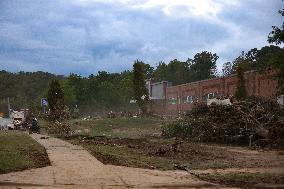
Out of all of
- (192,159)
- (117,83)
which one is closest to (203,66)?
(117,83)

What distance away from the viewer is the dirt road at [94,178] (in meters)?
9.60

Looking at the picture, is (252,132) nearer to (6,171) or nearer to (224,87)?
(6,171)

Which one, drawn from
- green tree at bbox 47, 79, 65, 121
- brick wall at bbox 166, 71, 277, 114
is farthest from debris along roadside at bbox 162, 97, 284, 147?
green tree at bbox 47, 79, 65, 121

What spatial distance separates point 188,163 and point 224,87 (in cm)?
3713

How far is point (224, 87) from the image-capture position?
50219 millimetres

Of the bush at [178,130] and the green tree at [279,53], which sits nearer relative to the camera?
the green tree at [279,53]

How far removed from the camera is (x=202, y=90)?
57.3m

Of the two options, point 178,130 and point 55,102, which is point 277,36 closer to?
point 178,130

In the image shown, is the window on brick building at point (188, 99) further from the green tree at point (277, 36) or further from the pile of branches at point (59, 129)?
the green tree at point (277, 36)

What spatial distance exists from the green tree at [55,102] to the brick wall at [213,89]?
662 inches

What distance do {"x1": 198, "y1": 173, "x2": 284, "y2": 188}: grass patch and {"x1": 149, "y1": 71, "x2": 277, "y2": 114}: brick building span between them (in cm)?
1746

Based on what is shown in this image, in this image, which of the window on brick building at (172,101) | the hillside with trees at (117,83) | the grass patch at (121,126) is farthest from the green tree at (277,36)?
the hillside with trees at (117,83)

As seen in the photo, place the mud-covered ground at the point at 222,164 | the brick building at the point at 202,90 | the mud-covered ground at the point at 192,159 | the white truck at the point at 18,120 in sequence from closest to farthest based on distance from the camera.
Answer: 1. the mud-covered ground at the point at 222,164
2. the mud-covered ground at the point at 192,159
3. the brick building at the point at 202,90
4. the white truck at the point at 18,120

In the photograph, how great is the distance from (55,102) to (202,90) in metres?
22.9
